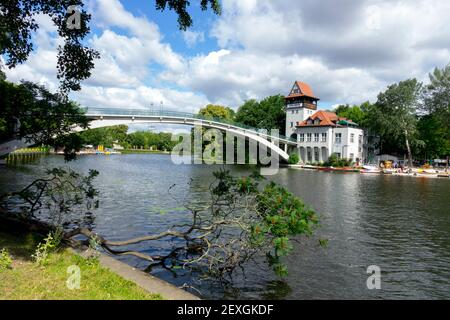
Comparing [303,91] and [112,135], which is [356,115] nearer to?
[303,91]

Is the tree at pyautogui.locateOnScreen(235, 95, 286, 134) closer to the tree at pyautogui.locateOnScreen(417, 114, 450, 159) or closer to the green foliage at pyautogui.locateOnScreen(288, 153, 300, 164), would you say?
the green foliage at pyautogui.locateOnScreen(288, 153, 300, 164)

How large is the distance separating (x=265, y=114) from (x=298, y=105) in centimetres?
855

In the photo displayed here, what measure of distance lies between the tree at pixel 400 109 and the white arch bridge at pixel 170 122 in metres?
16.0

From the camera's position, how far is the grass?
5.38 meters

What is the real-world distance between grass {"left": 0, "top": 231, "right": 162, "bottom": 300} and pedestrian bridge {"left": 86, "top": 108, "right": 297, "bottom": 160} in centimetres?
2571

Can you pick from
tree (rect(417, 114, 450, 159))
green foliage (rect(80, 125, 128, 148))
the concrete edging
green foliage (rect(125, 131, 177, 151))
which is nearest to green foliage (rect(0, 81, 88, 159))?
the concrete edging

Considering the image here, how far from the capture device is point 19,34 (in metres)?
10.0

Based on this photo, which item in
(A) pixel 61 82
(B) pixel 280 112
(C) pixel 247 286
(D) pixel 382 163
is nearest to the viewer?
(C) pixel 247 286

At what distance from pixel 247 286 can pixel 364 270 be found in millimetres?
3724

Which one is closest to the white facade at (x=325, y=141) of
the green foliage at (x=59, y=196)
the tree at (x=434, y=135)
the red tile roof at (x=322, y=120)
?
the red tile roof at (x=322, y=120)

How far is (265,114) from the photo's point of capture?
76938mm

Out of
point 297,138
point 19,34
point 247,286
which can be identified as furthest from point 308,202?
point 297,138

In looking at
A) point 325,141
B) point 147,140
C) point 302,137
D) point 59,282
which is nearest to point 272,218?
point 59,282
